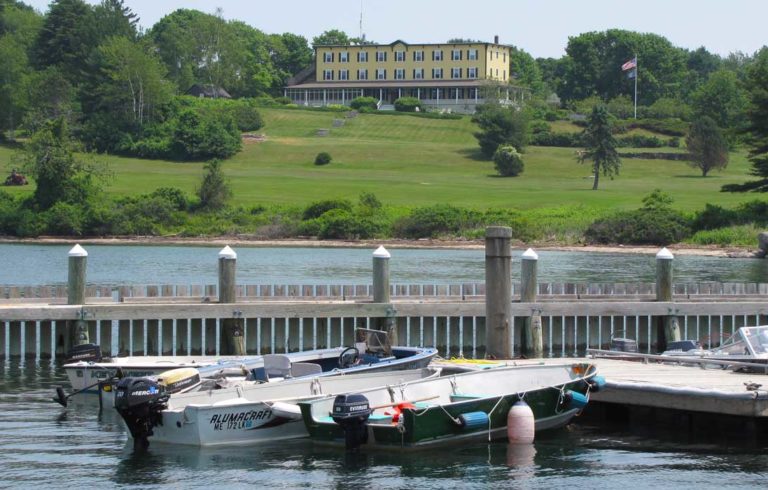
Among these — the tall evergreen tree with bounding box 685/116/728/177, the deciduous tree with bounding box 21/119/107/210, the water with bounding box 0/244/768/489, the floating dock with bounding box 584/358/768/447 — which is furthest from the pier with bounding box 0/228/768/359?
the tall evergreen tree with bounding box 685/116/728/177

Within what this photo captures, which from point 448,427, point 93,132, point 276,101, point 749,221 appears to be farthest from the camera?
point 276,101

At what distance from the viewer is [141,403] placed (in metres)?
27.3

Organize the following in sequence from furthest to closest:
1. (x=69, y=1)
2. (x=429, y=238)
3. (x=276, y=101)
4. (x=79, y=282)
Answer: (x=276, y=101), (x=69, y=1), (x=429, y=238), (x=79, y=282)

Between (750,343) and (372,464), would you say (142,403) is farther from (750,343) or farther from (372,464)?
(750,343)

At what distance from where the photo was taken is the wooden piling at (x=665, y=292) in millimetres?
39688

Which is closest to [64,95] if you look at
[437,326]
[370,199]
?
[370,199]

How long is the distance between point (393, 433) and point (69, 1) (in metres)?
151

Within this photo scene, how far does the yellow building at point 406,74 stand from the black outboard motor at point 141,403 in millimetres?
152241

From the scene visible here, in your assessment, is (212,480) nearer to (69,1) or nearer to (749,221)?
(749,221)

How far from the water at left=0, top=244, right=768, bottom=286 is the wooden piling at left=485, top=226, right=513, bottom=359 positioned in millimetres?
30072

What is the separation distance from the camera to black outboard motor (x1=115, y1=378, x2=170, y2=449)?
2708 centimetres

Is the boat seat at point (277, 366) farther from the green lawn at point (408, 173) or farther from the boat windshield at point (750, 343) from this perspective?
the green lawn at point (408, 173)

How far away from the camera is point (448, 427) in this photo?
27984 millimetres

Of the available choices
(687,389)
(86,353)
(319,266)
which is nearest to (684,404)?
(687,389)
